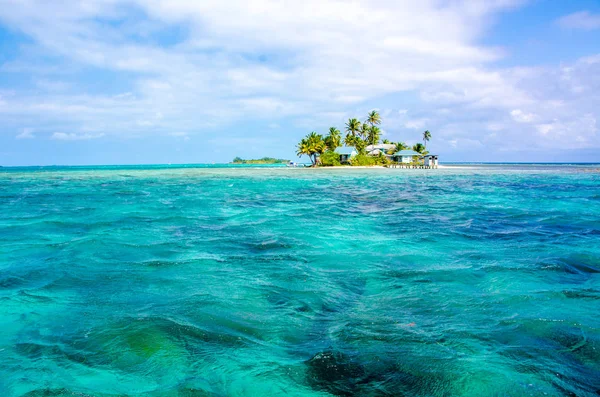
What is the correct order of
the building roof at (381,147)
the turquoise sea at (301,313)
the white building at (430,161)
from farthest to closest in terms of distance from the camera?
the building roof at (381,147)
the white building at (430,161)
the turquoise sea at (301,313)

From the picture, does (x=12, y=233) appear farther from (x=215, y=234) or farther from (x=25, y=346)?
(x=25, y=346)

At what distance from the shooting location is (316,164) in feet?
293

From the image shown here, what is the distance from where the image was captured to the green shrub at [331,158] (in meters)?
83.5

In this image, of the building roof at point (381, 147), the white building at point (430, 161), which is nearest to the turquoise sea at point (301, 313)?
the white building at point (430, 161)

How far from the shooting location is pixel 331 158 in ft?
276

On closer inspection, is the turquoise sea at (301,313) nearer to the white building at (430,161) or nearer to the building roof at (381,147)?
the white building at (430,161)

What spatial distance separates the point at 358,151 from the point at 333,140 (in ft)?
20.3

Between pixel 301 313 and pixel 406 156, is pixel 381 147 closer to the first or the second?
pixel 406 156

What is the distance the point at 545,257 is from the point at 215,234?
8.84 meters

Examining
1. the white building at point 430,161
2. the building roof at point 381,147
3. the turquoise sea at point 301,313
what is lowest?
the turquoise sea at point 301,313

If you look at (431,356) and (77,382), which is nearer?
(77,382)

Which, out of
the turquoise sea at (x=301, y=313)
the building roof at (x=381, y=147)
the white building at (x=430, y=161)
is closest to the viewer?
the turquoise sea at (x=301, y=313)

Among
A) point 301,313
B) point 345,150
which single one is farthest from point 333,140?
point 301,313

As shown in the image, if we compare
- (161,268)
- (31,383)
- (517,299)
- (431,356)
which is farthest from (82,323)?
(517,299)
